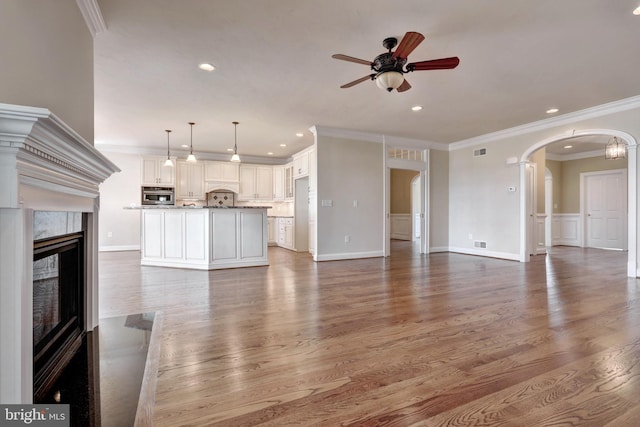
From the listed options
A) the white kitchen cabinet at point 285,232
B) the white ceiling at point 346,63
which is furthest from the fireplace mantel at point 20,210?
the white kitchen cabinet at point 285,232

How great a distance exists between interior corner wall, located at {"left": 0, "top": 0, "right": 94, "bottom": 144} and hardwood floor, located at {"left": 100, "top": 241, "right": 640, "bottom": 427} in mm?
1683

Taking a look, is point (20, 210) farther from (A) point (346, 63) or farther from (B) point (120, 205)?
(B) point (120, 205)

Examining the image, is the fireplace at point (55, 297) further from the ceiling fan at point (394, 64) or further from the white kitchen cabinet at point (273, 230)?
the white kitchen cabinet at point (273, 230)

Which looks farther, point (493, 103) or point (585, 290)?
point (493, 103)

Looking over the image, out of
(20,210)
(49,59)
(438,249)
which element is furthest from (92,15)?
(438,249)

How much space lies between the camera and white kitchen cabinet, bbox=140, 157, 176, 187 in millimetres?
7656

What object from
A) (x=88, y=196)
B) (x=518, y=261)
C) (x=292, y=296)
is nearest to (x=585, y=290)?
(x=518, y=261)

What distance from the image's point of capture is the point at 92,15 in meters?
2.38

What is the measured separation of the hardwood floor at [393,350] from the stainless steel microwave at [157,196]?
12.4 ft

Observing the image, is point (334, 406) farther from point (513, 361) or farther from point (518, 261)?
point (518, 261)

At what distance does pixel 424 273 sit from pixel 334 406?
3675 mm

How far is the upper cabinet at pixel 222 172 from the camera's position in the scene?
838 centimetres

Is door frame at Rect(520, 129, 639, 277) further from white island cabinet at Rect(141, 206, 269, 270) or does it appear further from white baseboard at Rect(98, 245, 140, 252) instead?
white baseboard at Rect(98, 245, 140, 252)

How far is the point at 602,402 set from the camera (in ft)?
4.99
